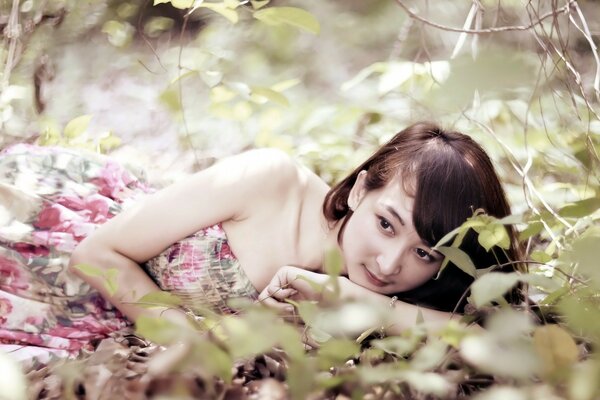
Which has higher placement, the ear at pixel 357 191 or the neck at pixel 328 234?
the ear at pixel 357 191

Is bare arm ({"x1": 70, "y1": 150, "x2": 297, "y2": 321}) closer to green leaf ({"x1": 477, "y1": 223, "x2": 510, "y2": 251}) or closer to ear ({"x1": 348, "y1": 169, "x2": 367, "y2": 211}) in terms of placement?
ear ({"x1": 348, "y1": 169, "x2": 367, "y2": 211})

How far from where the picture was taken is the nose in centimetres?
153

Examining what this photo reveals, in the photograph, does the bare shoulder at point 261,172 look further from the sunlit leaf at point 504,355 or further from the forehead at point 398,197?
the sunlit leaf at point 504,355

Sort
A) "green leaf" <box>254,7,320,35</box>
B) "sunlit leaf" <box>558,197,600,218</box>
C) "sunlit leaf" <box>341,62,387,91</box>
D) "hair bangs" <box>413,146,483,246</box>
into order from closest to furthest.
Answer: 1. "sunlit leaf" <box>558,197,600,218</box>
2. "green leaf" <box>254,7,320,35</box>
3. "hair bangs" <box>413,146,483,246</box>
4. "sunlit leaf" <box>341,62,387,91</box>

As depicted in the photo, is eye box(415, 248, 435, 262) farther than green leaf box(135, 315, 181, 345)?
Yes

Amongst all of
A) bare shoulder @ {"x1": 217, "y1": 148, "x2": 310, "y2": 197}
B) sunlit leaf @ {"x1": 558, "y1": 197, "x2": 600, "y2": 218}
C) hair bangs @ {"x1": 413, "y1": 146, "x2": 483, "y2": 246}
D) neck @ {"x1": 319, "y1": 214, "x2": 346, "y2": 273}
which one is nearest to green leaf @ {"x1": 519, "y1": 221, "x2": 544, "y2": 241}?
sunlit leaf @ {"x1": 558, "y1": 197, "x2": 600, "y2": 218}

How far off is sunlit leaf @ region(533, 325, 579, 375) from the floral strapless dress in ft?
3.59

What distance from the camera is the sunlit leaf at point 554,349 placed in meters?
0.72

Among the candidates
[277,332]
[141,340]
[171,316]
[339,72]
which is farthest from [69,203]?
[339,72]

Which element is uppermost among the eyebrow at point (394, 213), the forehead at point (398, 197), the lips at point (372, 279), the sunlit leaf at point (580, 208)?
the sunlit leaf at point (580, 208)

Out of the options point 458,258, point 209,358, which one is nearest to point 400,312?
point 458,258

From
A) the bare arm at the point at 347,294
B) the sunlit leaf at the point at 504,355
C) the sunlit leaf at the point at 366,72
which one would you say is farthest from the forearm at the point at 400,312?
the sunlit leaf at the point at 366,72

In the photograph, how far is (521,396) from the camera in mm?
689

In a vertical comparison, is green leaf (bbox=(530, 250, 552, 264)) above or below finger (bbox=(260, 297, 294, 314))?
above
